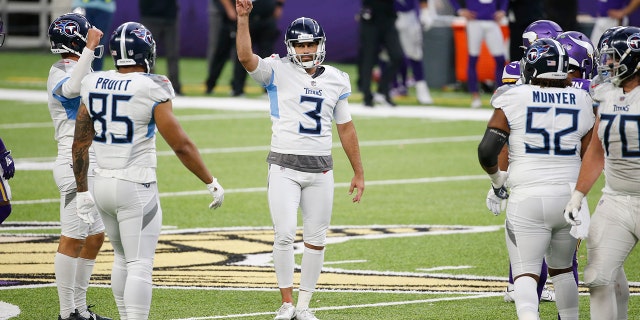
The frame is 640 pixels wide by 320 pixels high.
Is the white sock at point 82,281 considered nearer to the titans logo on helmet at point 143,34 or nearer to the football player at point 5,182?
the football player at point 5,182

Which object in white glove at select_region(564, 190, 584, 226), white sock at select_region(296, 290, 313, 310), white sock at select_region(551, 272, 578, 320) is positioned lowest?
white sock at select_region(296, 290, 313, 310)

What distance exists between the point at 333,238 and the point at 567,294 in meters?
3.88

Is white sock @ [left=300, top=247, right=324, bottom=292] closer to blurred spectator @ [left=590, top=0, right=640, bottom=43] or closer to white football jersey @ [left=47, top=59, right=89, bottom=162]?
white football jersey @ [left=47, top=59, right=89, bottom=162]

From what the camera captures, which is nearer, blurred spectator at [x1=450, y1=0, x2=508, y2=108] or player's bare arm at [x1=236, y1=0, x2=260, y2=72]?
player's bare arm at [x1=236, y1=0, x2=260, y2=72]

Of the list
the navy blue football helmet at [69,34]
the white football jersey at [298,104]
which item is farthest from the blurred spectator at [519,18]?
the navy blue football helmet at [69,34]

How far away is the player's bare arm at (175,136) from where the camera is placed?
20.0 ft

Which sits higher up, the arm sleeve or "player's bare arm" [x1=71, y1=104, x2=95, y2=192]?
the arm sleeve

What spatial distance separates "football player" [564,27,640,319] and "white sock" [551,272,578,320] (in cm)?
13

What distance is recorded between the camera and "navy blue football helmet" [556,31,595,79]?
23.3 ft

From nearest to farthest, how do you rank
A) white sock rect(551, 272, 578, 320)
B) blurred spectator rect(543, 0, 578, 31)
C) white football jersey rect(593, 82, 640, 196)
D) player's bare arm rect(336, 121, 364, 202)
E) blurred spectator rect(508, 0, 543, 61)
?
1. white football jersey rect(593, 82, 640, 196)
2. white sock rect(551, 272, 578, 320)
3. player's bare arm rect(336, 121, 364, 202)
4. blurred spectator rect(508, 0, 543, 61)
5. blurred spectator rect(543, 0, 578, 31)

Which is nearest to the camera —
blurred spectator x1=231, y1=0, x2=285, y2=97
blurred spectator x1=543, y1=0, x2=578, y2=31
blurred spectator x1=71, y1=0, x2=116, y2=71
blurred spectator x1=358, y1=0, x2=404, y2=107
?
blurred spectator x1=71, y1=0, x2=116, y2=71

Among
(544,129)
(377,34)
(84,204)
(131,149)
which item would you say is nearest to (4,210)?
(84,204)

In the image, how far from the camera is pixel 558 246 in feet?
20.2

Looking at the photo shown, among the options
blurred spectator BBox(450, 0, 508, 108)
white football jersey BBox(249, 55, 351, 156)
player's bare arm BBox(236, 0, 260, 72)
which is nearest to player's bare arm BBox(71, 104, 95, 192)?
player's bare arm BBox(236, 0, 260, 72)
